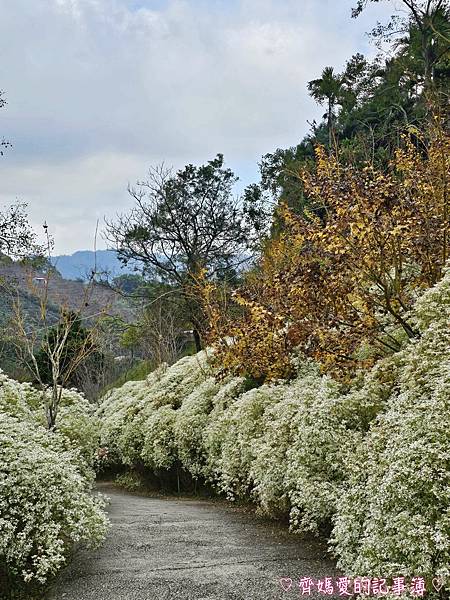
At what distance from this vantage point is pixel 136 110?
11984 mm

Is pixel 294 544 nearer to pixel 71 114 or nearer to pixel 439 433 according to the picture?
pixel 439 433

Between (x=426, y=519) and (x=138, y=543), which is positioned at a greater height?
(x=426, y=519)

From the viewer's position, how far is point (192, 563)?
4.20 meters

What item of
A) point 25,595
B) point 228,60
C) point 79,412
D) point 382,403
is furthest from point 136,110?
point 25,595

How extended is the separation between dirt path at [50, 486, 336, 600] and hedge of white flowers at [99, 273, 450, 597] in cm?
27

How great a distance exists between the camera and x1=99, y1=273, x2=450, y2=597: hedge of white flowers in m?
2.91

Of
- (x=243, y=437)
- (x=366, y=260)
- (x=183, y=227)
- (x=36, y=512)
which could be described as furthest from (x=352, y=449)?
(x=183, y=227)

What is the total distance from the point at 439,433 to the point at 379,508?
500mm

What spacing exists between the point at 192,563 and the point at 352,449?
1.41 meters

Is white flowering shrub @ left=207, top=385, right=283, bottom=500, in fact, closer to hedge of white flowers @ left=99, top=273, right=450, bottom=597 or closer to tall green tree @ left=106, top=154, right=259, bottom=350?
hedge of white flowers @ left=99, top=273, right=450, bottom=597

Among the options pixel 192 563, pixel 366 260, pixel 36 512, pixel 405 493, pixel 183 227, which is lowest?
pixel 192 563

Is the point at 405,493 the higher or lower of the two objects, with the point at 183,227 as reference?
lower

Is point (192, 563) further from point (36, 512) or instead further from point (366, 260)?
point (366, 260)

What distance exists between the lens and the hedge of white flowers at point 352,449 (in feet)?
9.55
